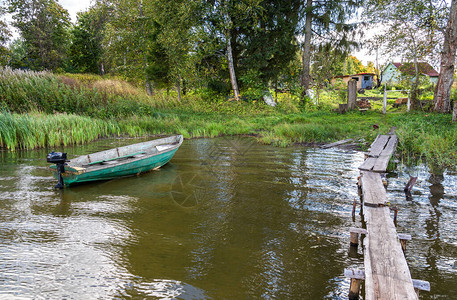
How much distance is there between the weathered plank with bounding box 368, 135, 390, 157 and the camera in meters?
7.88

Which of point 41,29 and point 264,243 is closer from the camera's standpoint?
point 264,243

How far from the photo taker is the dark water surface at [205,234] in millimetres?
3455

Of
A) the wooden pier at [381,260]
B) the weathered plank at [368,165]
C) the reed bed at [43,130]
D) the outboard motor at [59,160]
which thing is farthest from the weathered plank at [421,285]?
the reed bed at [43,130]

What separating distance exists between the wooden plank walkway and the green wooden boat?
5177mm

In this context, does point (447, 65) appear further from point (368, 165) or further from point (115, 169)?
point (115, 169)

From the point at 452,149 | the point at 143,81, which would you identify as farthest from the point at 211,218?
the point at 143,81

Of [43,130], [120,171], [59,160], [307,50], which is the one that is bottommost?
[120,171]

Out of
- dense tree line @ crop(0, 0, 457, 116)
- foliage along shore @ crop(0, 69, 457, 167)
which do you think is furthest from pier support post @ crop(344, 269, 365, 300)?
dense tree line @ crop(0, 0, 457, 116)

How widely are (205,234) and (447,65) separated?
1768 centimetres

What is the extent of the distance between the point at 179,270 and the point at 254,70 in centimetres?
1868

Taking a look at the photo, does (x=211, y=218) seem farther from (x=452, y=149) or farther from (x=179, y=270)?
(x=452, y=149)

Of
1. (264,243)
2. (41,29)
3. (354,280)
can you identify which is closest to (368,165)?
(264,243)

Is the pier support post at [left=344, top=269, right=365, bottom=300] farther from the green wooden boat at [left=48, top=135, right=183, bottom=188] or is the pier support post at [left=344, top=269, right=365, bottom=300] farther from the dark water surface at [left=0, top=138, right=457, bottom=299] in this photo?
the green wooden boat at [left=48, top=135, right=183, bottom=188]

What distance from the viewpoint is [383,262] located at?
3.07m
